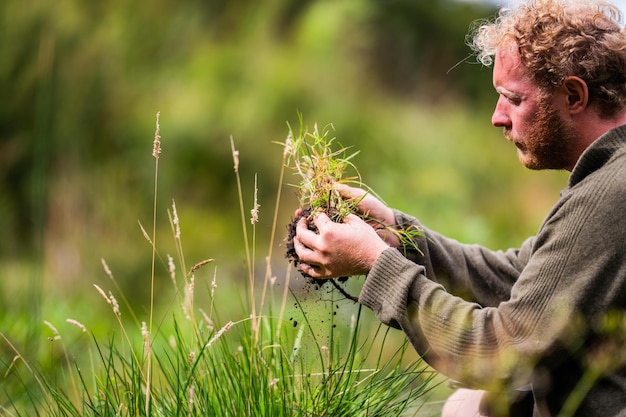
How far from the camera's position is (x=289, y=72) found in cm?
1093

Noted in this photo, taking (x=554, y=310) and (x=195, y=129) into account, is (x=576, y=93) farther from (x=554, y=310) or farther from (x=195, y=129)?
(x=195, y=129)

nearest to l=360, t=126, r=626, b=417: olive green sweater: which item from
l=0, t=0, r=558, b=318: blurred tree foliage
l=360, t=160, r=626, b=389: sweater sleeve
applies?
l=360, t=160, r=626, b=389: sweater sleeve

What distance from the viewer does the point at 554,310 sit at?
194cm

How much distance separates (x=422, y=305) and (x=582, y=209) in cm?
45

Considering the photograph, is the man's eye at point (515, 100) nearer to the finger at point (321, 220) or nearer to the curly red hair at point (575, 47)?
the curly red hair at point (575, 47)

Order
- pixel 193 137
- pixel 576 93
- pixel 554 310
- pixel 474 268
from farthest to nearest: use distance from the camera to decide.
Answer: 1. pixel 193 137
2. pixel 474 268
3. pixel 576 93
4. pixel 554 310

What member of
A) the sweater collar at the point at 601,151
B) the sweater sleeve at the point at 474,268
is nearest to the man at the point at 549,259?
the sweater collar at the point at 601,151

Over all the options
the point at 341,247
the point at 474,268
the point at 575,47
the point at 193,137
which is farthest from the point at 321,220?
the point at 193,137

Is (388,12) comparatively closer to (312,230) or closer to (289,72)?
(289,72)

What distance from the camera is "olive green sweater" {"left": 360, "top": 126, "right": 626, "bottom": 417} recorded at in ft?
6.37

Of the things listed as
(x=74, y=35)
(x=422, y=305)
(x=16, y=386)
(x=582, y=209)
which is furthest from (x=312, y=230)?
(x=74, y=35)

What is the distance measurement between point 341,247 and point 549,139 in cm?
64

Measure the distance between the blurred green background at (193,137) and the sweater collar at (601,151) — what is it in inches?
166

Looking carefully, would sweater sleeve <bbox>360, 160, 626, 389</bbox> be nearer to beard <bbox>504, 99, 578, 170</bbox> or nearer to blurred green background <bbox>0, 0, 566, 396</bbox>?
beard <bbox>504, 99, 578, 170</bbox>
